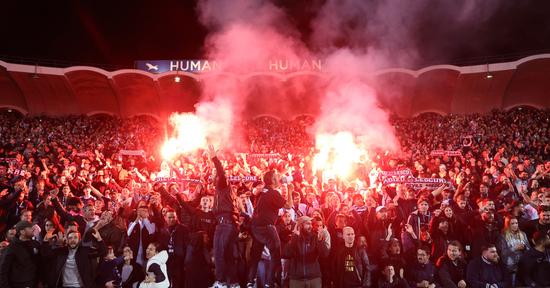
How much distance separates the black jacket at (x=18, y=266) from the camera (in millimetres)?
5155

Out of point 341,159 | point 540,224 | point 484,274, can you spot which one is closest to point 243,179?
point 341,159

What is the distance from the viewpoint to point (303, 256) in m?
5.40

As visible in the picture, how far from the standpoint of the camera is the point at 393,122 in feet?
63.7

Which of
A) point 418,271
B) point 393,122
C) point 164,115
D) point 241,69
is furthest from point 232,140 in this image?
point 418,271

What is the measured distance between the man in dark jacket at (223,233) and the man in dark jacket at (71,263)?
153 centimetres

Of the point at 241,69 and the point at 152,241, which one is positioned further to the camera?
the point at 241,69

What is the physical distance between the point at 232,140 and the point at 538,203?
41.7 ft

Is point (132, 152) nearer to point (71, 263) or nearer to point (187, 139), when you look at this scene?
point (187, 139)

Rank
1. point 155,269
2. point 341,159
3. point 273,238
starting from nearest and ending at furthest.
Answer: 1. point 273,238
2. point 155,269
3. point 341,159

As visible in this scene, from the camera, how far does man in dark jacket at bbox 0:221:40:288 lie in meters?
5.16

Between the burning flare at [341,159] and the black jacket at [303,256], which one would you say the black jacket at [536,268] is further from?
the burning flare at [341,159]

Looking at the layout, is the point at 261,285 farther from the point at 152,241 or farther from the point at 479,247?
the point at 479,247

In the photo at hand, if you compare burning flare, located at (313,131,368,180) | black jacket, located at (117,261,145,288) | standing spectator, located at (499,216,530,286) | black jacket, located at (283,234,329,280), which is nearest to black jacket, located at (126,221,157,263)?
black jacket, located at (117,261,145,288)

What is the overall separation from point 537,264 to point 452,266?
107cm
